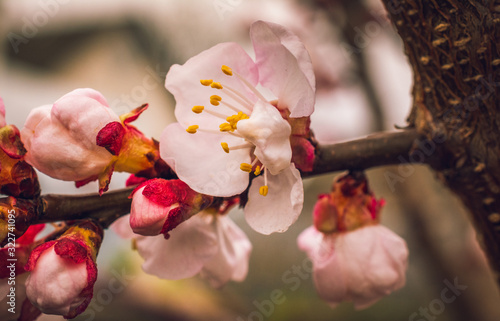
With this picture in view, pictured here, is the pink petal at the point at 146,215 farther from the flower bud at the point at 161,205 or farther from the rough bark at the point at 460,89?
the rough bark at the point at 460,89

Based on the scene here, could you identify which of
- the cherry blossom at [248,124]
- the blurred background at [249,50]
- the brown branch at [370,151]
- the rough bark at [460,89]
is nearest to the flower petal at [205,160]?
the cherry blossom at [248,124]

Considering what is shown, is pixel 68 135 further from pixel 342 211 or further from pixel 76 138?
pixel 342 211

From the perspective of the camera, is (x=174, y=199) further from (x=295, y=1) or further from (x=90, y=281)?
(x=295, y=1)

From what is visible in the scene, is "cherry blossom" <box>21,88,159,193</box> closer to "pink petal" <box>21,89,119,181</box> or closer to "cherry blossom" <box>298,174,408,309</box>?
"pink petal" <box>21,89,119,181</box>

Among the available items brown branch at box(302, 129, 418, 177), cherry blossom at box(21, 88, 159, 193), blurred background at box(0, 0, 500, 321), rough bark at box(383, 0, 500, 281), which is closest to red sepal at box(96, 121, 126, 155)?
cherry blossom at box(21, 88, 159, 193)

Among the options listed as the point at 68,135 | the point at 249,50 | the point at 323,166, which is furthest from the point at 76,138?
the point at 249,50
